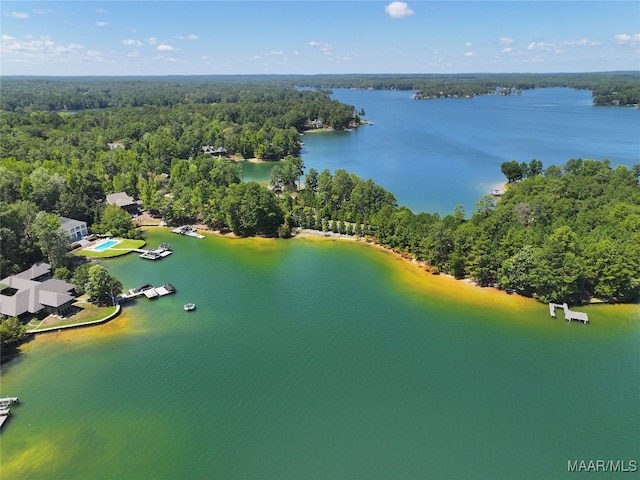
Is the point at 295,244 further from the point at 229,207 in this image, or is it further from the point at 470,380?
the point at 470,380

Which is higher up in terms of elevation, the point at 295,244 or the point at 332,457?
the point at 295,244

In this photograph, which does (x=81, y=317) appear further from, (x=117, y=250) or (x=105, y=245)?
(x=105, y=245)

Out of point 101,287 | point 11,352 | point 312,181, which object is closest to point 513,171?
point 312,181

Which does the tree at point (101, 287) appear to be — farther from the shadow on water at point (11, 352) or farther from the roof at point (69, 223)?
the roof at point (69, 223)

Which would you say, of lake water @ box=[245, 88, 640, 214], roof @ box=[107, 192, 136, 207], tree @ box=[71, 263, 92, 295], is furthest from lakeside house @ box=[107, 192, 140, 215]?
lake water @ box=[245, 88, 640, 214]

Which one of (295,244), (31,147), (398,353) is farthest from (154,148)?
(398,353)

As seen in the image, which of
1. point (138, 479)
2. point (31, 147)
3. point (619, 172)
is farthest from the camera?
point (31, 147)

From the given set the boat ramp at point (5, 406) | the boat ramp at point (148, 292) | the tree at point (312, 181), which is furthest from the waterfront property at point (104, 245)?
the tree at point (312, 181)
